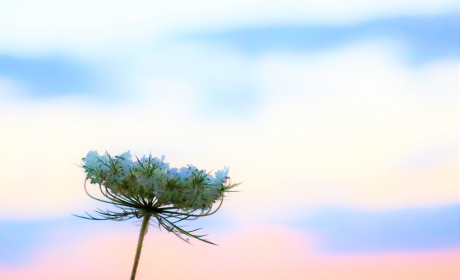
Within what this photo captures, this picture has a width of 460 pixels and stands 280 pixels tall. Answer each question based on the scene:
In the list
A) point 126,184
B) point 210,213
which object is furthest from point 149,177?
point 210,213

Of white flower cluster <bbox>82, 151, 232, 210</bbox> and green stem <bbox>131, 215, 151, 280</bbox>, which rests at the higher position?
white flower cluster <bbox>82, 151, 232, 210</bbox>

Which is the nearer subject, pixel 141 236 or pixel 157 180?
pixel 157 180

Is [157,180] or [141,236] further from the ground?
[157,180]

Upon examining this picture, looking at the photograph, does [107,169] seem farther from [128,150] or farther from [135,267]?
[135,267]

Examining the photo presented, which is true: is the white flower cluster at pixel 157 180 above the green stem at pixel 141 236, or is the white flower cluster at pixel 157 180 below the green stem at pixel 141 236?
above

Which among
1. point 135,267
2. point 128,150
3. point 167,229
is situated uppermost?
point 128,150

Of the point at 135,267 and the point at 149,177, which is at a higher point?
the point at 149,177

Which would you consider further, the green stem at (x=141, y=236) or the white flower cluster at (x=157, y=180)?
the green stem at (x=141, y=236)

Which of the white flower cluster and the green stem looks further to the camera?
the green stem
